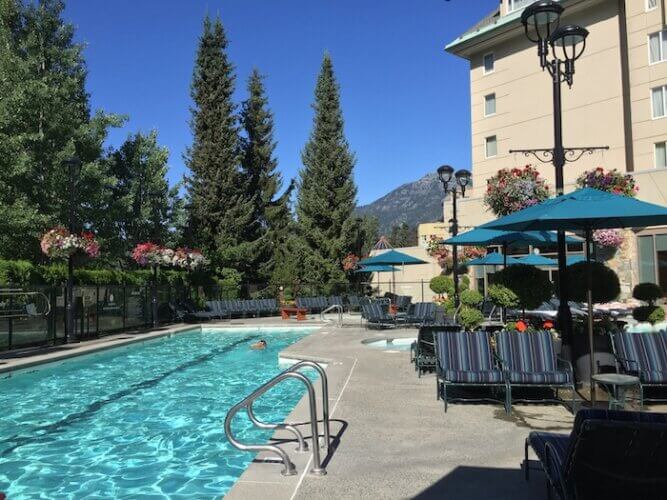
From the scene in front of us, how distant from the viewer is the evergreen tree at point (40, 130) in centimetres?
2156

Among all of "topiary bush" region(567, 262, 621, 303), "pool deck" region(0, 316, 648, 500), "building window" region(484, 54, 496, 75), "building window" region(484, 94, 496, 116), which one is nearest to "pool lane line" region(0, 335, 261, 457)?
"pool deck" region(0, 316, 648, 500)

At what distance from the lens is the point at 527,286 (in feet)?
25.9

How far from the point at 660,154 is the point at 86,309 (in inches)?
869

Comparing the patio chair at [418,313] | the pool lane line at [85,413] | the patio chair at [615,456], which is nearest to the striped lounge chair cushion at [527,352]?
the patio chair at [615,456]

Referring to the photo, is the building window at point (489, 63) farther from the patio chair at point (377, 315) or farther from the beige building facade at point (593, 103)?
the patio chair at point (377, 315)

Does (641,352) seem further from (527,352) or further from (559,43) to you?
(559,43)

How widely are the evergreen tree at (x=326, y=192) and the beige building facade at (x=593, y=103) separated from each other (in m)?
7.25

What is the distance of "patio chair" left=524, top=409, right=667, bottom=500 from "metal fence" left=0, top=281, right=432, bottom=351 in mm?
12526

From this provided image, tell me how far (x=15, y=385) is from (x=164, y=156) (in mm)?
22774

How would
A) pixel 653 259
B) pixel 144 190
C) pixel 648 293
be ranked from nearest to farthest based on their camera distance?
pixel 648 293
pixel 653 259
pixel 144 190

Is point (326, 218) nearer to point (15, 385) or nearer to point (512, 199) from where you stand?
point (512, 199)

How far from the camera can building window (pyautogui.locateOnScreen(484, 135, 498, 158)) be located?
92.4ft

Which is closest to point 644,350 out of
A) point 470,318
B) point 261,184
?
point 470,318

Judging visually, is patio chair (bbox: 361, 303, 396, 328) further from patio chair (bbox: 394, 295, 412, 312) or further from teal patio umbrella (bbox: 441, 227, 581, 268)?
teal patio umbrella (bbox: 441, 227, 581, 268)
